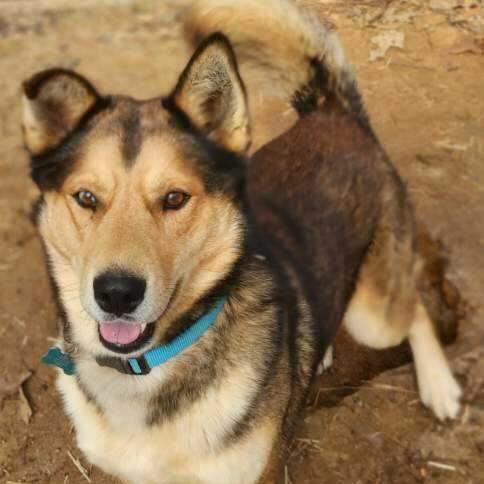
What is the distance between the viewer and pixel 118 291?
2088 mm

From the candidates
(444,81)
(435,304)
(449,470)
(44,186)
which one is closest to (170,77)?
(444,81)

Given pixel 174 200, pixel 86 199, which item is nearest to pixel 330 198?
pixel 174 200

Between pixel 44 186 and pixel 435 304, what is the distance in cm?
264

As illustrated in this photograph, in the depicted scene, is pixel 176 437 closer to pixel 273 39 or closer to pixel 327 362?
pixel 327 362

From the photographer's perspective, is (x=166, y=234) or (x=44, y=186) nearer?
(x=166, y=234)

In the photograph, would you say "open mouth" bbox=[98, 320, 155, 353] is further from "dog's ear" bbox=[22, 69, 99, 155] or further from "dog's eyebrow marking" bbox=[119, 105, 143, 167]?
"dog's ear" bbox=[22, 69, 99, 155]

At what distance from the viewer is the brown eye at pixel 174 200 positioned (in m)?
2.33

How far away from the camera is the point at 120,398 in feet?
8.45

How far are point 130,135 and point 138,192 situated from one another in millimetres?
244

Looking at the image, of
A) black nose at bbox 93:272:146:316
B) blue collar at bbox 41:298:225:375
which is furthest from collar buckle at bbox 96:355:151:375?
black nose at bbox 93:272:146:316

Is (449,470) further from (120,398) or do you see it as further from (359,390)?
(120,398)

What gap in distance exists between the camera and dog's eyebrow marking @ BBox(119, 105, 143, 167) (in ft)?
7.64

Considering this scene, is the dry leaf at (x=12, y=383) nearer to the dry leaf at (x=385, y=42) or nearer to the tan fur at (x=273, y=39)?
the tan fur at (x=273, y=39)

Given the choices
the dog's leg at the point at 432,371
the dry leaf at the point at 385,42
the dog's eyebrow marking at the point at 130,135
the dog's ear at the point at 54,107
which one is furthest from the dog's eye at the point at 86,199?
the dry leaf at the point at 385,42
